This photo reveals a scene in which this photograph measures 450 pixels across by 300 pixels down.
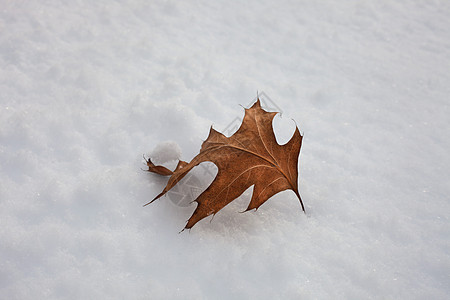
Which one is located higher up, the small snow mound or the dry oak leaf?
the dry oak leaf

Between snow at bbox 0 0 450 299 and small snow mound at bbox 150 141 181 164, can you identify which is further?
small snow mound at bbox 150 141 181 164

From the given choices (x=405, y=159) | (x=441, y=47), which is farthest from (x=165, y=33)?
(x=441, y=47)

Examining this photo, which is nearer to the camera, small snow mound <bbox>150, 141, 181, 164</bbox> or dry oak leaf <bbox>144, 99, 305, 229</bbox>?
dry oak leaf <bbox>144, 99, 305, 229</bbox>

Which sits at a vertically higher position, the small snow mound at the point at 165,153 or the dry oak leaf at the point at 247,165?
the dry oak leaf at the point at 247,165

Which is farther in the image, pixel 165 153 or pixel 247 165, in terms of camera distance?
pixel 165 153

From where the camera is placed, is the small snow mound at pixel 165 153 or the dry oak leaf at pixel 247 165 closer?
the dry oak leaf at pixel 247 165

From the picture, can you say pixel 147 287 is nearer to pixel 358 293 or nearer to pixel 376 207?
pixel 358 293
